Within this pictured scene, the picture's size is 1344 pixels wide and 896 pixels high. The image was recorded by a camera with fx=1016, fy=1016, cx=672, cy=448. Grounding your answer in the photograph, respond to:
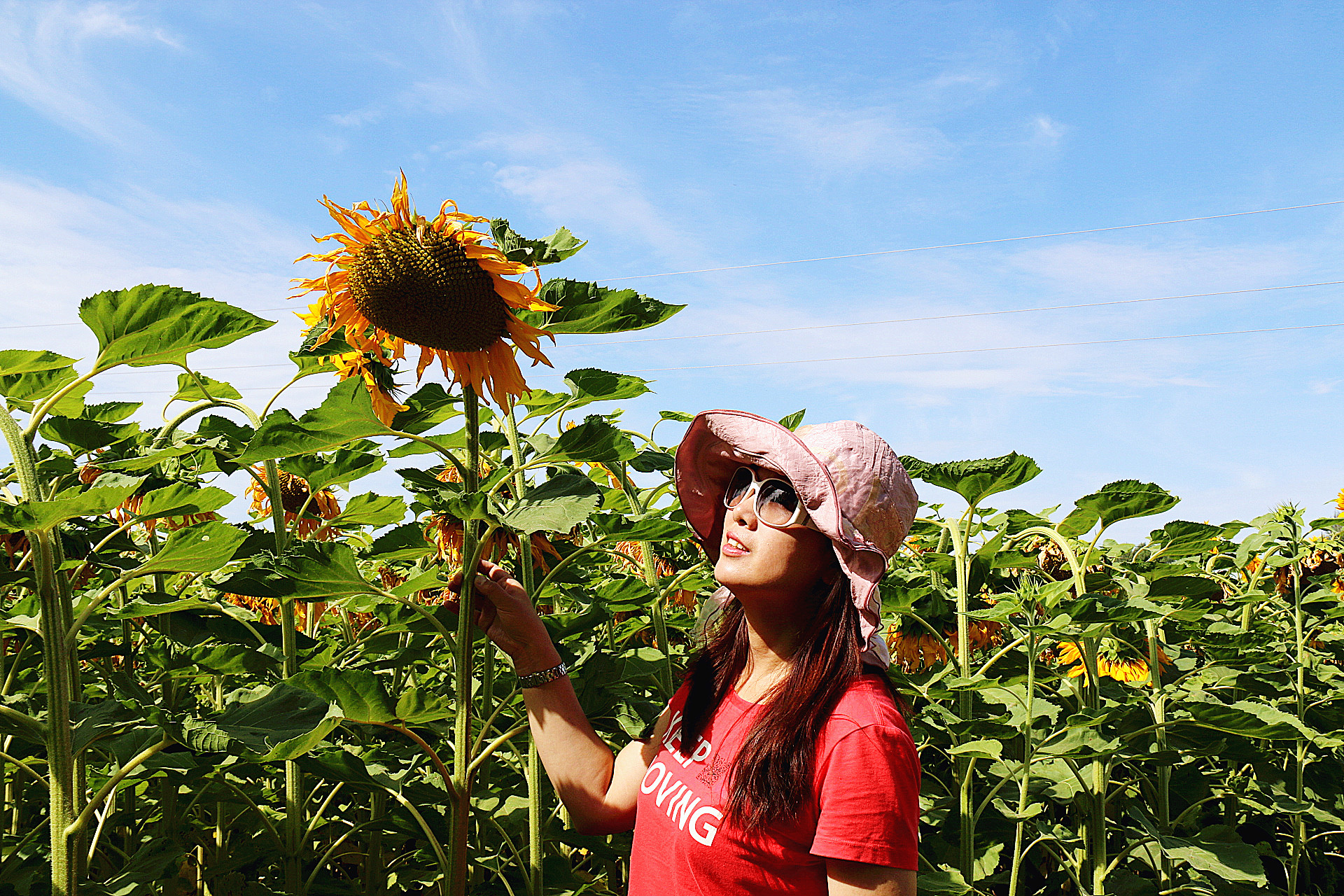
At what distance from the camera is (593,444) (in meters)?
1.89

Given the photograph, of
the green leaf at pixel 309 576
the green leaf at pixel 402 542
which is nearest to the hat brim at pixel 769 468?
the green leaf at pixel 402 542

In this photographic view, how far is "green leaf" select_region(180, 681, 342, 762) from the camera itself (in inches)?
62.2

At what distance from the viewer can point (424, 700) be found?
202 cm

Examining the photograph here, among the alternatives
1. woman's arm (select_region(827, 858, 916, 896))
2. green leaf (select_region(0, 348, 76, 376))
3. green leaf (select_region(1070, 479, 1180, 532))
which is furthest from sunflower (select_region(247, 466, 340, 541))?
green leaf (select_region(1070, 479, 1180, 532))

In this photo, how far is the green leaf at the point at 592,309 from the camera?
6.06 feet

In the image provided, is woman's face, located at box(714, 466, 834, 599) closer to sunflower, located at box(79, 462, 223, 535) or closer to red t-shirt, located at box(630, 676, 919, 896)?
red t-shirt, located at box(630, 676, 919, 896)

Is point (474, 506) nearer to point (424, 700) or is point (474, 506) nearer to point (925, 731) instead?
point (424, 700)

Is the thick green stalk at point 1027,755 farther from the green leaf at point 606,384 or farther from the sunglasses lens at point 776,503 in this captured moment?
the green leaf at point 606,384

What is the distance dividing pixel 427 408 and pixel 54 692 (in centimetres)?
79

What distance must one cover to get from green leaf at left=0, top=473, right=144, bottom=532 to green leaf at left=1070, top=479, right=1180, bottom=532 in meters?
2.46

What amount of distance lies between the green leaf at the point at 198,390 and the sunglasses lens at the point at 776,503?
50.8 inches

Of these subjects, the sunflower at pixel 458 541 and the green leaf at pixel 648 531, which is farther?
the sunflower at pixel 458 541

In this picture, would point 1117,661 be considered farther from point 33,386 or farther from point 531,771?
point 33,386

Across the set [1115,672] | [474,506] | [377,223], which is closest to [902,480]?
[474,506]
